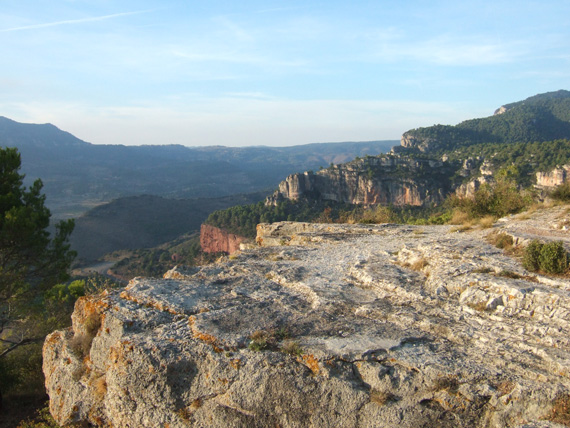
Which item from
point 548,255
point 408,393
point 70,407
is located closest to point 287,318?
point 408,393

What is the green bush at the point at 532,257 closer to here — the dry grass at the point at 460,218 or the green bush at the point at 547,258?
the green bush at the point at 547,258

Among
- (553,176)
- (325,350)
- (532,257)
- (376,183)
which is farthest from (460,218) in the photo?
(376,183)

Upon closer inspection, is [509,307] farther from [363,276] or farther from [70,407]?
[70,407]

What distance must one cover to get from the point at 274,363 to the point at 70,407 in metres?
3.82

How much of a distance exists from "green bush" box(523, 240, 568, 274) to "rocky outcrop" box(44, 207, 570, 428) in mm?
283

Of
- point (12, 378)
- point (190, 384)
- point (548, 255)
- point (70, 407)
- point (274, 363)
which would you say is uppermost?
point (548, 255)

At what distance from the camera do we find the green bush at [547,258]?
6.53 meters

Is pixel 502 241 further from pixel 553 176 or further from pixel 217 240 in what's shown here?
pixel 217 240

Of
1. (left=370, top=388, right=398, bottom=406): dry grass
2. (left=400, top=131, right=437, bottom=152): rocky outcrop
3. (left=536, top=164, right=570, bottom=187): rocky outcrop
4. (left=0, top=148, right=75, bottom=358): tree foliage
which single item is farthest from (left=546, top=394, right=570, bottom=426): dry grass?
(left=400, top=131, right=437, bottom=152): rocky outcrop

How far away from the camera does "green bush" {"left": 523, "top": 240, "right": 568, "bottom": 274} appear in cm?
653

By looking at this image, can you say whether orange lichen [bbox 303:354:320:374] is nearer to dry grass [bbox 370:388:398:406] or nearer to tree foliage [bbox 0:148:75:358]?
dry grass [bbox 370:388:398:406]

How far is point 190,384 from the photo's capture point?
5223mm

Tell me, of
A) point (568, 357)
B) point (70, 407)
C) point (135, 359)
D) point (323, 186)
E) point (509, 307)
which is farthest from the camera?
point (323, 186)

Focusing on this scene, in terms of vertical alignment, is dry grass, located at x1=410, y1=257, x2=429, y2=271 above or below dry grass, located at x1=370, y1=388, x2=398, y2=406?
above
